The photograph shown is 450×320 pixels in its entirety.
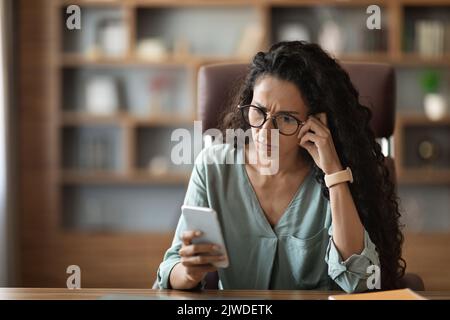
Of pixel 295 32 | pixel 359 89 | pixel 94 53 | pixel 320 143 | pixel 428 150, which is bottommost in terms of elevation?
pixel 428 150

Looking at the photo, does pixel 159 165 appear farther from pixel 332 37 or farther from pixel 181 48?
pixel 332 37

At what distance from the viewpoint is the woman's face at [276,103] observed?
1.18 m

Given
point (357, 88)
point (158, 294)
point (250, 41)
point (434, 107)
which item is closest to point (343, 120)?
point (357, 88)

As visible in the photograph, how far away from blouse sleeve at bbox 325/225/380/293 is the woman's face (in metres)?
0.20

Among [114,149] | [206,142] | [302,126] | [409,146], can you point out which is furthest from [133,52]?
[302,126]

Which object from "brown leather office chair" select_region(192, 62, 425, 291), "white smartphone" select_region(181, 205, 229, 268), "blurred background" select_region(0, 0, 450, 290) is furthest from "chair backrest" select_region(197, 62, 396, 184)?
"blurred background" select_region(0, 0, 450, 290)

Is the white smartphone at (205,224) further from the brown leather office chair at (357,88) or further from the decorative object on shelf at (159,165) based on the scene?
the decorative object on shelf at (159,165)

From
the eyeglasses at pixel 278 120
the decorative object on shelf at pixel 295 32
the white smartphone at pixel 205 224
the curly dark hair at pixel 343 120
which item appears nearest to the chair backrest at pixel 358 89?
the curly dark hair at pixel 343 120

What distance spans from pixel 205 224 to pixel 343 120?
415 mm

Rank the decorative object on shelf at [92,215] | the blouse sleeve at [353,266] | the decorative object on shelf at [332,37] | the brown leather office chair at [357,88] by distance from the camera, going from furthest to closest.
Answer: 1. the decorative object on shelf at [332,37]
2. the decorative object on shelf at [92,215]
3. the brown leather office chair at [357,88]
4. the blouse sleeve at [353,266]

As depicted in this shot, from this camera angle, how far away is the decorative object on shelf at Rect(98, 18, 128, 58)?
336 centimetres

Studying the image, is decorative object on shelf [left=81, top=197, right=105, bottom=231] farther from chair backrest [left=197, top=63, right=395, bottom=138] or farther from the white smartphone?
the white smartphone

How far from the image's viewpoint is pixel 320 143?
120 cm
